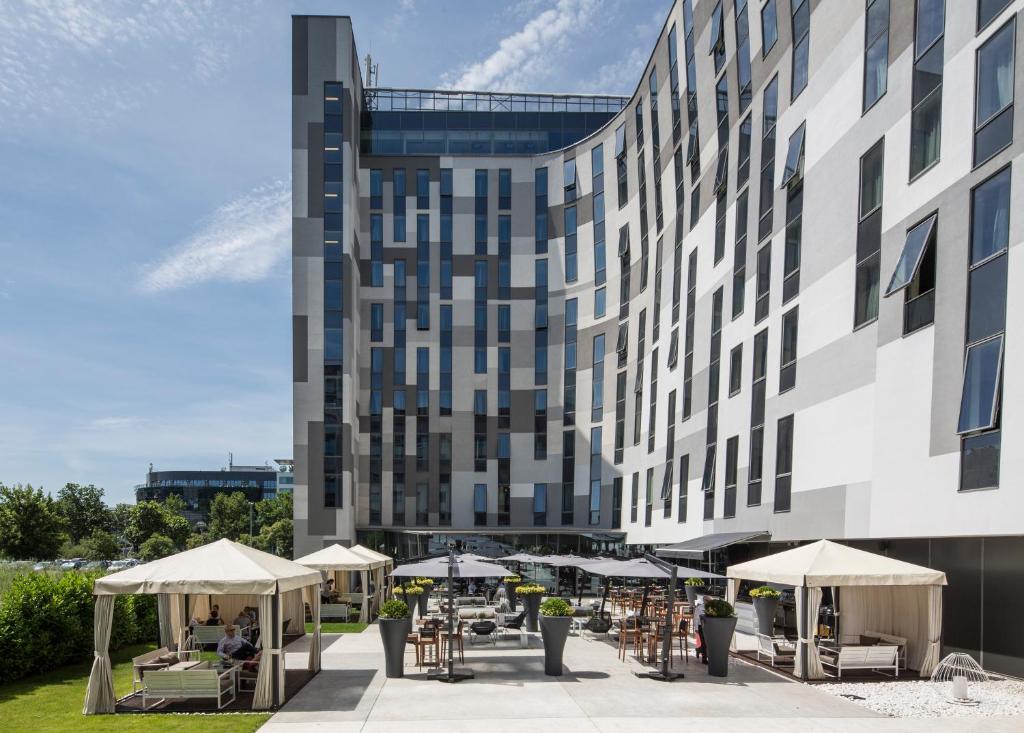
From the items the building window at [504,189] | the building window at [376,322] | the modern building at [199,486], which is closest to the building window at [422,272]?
the building window at [376,322]

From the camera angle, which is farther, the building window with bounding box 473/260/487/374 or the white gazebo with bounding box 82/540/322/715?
the building window with bounding box 473/260/487/374

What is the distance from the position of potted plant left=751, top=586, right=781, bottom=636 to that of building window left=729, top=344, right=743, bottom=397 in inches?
330

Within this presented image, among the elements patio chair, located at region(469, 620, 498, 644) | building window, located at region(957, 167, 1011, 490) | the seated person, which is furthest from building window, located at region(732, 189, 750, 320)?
the seated person

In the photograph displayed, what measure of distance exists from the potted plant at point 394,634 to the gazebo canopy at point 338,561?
9779mm

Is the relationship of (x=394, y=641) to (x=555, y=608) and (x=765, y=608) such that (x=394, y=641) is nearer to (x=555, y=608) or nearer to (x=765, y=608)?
(x=555, y=608)

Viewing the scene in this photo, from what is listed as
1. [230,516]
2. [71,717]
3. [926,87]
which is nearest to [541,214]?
[926,87]

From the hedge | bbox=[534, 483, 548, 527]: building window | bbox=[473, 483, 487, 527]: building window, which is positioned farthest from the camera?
bbox=[473, 483, 487, 527]: building window

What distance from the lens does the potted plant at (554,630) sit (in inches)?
627

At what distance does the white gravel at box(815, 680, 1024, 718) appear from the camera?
12984mm

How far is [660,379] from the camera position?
37281mm

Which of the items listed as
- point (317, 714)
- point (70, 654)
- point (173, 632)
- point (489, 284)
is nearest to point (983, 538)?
point (317, 714)

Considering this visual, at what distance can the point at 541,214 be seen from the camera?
166ft

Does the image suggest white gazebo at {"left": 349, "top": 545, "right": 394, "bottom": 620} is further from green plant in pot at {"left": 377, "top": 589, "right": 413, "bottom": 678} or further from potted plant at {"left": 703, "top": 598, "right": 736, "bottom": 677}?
potted plant at {"left": 703, "top": 598, "right": 736, "bottom": 677}

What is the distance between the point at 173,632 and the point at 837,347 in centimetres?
1771
